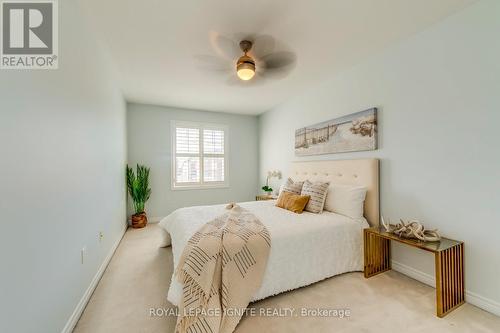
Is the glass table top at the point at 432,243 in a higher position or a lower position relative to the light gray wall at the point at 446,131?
lower

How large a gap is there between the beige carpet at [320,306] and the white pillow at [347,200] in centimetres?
69

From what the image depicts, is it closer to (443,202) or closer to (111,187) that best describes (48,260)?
(111,187)

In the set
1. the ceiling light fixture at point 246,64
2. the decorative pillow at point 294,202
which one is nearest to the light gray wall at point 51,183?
the ceiling light fixture at point 246,64

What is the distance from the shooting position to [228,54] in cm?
245

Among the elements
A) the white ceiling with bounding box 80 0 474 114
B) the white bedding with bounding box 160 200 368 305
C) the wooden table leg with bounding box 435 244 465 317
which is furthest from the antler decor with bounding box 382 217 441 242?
the white ceiling with bounding box 80 0 474 114

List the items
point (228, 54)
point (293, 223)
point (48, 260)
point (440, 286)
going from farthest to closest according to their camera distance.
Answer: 1. point (228, 54)
2. point (293, 223)
3. point (440, 286)
4. point (48, 260)

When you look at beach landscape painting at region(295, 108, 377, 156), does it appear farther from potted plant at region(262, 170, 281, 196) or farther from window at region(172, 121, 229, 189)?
window at region(172, 121, 229, 189)

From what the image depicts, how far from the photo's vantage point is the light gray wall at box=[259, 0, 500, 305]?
169cm

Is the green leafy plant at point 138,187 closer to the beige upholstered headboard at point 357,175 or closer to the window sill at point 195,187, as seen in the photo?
the window sill at point 195,187

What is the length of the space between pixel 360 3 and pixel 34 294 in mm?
3033

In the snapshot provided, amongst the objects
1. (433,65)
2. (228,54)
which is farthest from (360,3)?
(228,54)

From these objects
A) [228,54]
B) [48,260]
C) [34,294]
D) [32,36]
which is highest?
[228,54]

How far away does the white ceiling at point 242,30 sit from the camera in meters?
1.77

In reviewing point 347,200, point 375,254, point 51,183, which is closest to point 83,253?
point 51,183
